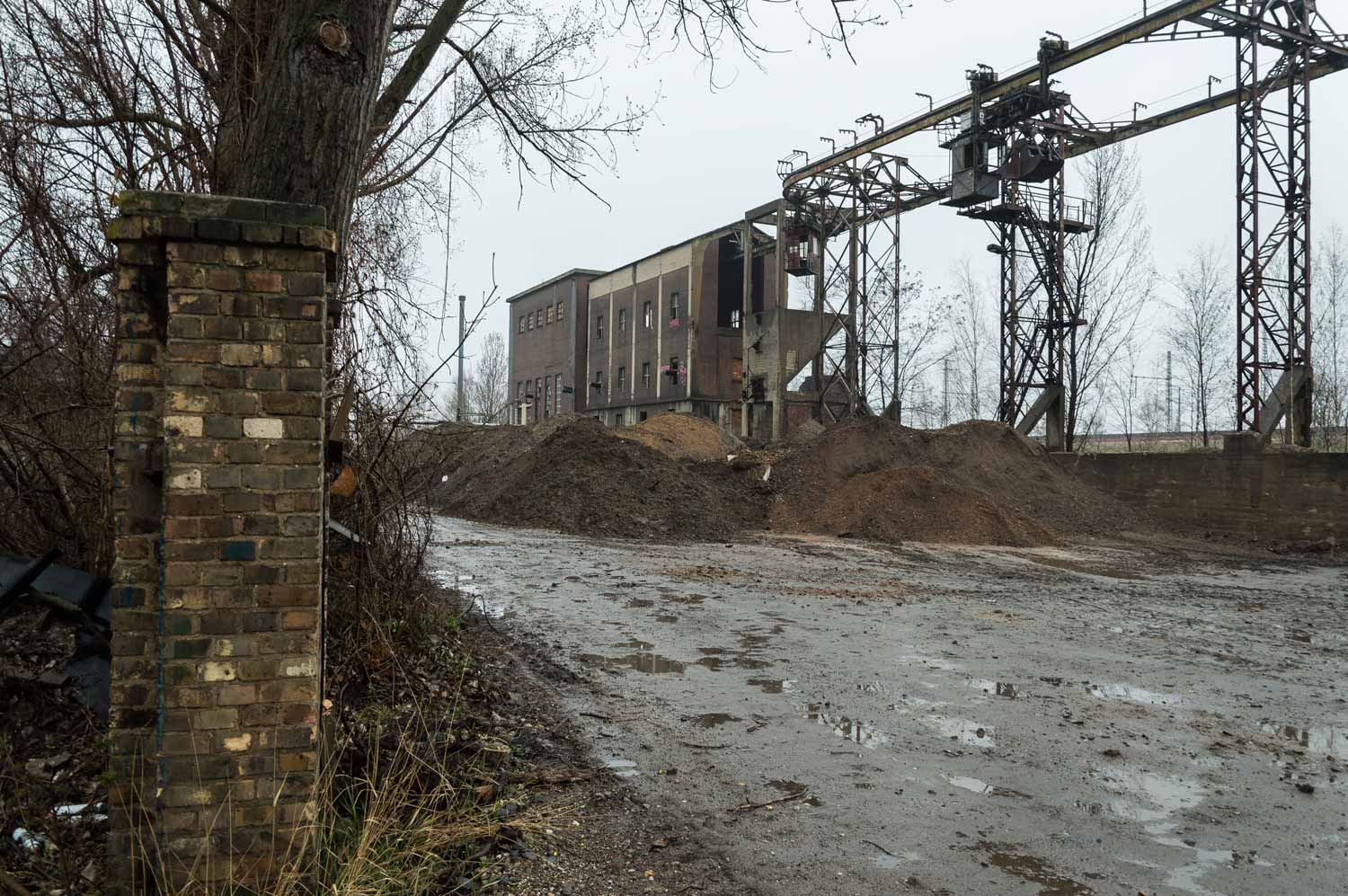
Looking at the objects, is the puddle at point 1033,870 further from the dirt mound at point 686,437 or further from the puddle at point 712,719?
the dirt mound at point 686,437

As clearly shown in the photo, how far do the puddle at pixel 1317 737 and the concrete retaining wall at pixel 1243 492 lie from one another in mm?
14486

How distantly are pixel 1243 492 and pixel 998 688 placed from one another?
51.0 ft

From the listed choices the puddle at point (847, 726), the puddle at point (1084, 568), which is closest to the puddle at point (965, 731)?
the puddle at point (847, 726)

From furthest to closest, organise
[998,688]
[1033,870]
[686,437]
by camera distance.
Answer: [686,437]
[998,688]
[1033,870]

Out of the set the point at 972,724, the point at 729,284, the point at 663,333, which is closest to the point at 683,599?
the point at 972,724

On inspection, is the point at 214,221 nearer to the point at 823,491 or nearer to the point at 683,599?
the point at 683,599

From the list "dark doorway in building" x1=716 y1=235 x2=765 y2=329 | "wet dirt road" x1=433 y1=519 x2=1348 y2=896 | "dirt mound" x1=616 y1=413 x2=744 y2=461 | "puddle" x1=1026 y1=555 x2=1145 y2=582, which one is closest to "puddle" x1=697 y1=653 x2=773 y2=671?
"wet dirt road" x1=433 y1=519 x2=1348 y2=896

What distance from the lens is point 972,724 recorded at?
20.1ft

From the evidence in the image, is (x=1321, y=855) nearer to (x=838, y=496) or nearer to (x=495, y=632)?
(x=495, y=632)

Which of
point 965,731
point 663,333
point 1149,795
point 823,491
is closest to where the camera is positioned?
point 1149,795

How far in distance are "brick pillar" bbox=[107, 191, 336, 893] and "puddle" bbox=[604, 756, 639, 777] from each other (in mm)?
2149

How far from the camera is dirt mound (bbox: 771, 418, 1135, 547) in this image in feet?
66.5

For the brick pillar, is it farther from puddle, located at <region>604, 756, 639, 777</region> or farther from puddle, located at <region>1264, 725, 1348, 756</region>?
puddle, located at <region>1264, 725, 1348, 756</region>

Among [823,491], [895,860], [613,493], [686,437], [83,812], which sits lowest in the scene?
[895,860]
